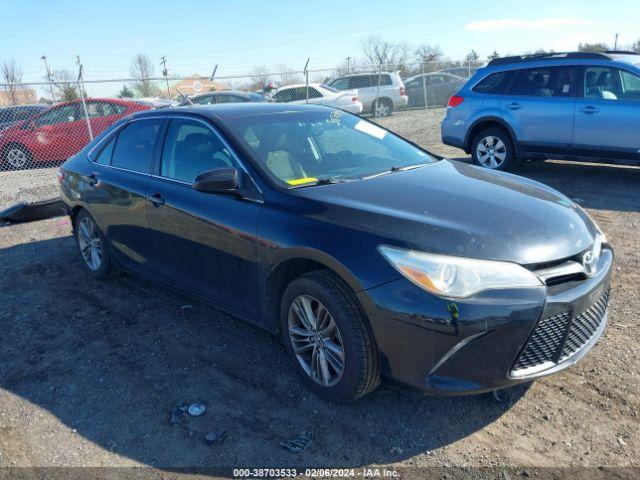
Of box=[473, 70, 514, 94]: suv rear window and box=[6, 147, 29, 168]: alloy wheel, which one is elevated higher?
box=[473, 70, 514, 94]: suv rear window

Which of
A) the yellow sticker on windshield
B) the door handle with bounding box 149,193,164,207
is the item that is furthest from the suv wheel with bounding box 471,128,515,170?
the door handle with bounding box 149,193,164,207

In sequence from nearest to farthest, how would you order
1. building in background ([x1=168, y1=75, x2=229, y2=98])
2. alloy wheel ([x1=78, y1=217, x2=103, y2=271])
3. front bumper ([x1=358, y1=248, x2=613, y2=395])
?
front bumper ([x1=358, y1=248, x2=613, y2=395]) < alloy wheel ([x1=78, y1=217, x2=103, y2=271]) < building in background ([x1=168, y1=75, x2=229, y2=98])

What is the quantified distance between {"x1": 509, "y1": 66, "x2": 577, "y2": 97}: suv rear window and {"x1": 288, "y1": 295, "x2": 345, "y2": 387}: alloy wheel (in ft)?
22.1

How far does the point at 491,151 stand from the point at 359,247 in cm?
687

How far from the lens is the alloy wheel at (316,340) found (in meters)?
3.03

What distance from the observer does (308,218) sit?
10.2 ft

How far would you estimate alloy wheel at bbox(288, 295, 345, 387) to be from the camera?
9.94 ft

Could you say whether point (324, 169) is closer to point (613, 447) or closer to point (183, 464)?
point (183, 464)

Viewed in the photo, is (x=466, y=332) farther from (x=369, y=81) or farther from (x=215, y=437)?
(x=369, y=81)

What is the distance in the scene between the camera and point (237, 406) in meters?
3.19

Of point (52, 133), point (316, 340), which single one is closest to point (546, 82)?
point (316, 340)

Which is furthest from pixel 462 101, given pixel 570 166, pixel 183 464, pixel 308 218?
pixel 183 464

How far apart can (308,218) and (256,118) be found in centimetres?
128

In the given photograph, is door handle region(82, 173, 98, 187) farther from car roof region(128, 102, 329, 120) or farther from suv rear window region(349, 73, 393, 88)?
suv rear window region(349, 73, 393, 88)
